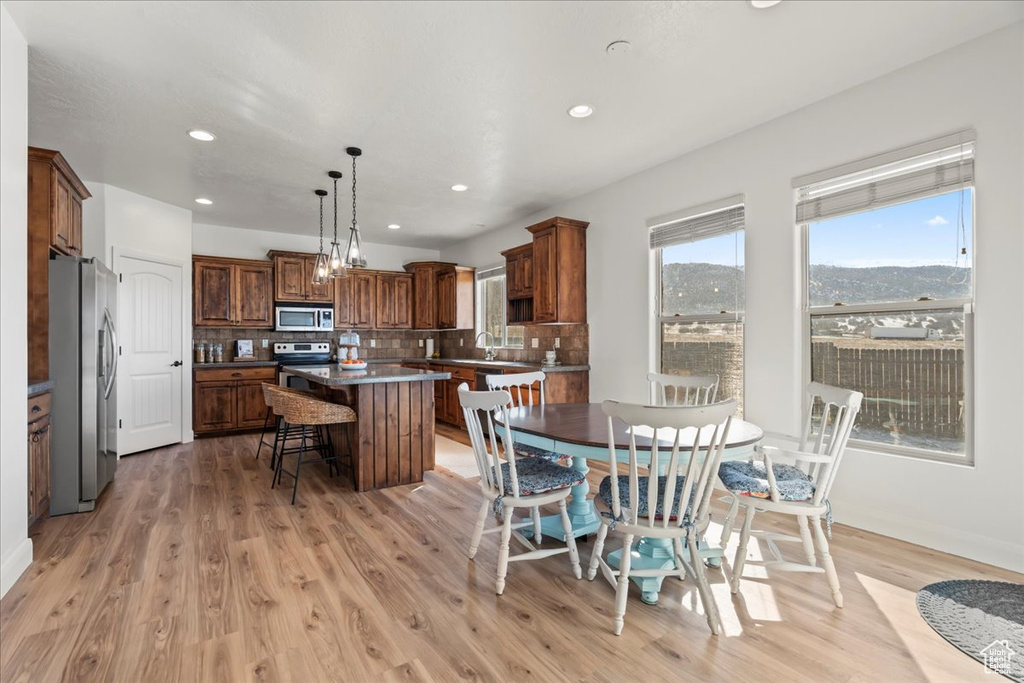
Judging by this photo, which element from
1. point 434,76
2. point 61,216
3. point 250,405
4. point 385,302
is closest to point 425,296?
point 385,302

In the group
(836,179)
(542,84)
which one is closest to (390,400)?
(542,84)

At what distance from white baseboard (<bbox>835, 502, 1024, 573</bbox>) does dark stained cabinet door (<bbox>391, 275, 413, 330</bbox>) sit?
20.0 ft

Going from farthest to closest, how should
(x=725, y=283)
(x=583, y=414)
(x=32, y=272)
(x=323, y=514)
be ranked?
(x=725, y=283), (x=323, y=514), (x=32, y=272), (x=583, y=414)

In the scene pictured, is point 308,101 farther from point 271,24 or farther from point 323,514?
point 323,514

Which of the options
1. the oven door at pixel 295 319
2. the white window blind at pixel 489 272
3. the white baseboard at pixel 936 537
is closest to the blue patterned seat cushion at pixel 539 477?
the white baseboard at pixel 936 537

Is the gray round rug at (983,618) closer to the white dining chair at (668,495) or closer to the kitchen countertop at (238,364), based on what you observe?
the white dining chair at (668,495)

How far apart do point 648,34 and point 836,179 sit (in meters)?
1.65

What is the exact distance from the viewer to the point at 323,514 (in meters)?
3.23

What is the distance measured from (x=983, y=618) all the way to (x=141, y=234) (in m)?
6.97

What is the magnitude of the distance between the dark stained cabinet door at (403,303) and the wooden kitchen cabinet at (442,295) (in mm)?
72

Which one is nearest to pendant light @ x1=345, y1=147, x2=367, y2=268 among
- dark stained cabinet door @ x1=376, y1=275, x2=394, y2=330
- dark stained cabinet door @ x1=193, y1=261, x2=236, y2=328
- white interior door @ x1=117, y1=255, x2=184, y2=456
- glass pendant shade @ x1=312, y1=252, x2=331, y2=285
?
glass pendant shade @ x1=312, y1=252, x2=331, y2=285

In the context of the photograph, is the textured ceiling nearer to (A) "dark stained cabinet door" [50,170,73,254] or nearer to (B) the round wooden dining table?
(A) "dark stained cabinet door" [50,170,73,254]

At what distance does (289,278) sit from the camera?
648 cm

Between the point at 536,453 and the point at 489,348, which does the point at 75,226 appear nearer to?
the point at 536,453
